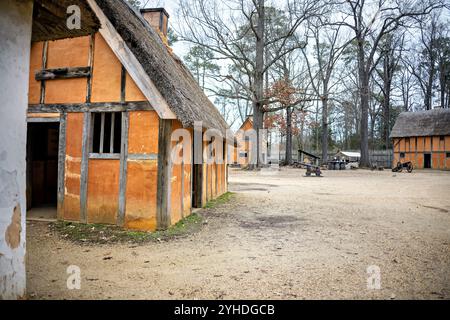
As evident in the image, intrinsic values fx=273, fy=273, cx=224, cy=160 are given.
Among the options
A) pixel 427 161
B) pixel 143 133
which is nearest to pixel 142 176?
pixel 143 133

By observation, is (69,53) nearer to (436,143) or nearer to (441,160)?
(441,160)

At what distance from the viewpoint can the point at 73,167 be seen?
5965 mm

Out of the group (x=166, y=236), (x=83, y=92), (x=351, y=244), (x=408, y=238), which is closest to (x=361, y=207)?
(x=408, y=238)

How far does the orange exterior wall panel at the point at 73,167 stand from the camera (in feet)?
19.5

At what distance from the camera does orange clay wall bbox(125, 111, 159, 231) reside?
18.2 ft

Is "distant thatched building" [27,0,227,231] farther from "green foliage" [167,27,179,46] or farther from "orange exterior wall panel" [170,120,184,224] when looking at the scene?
"green foliage" [167,27,179,46]

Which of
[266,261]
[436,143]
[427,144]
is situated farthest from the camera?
[427,144]

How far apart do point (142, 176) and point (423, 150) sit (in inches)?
1373

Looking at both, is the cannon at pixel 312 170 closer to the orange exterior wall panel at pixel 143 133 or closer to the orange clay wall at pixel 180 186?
the orange clay wall at pixel 180 186

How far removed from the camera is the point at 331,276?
3523mm

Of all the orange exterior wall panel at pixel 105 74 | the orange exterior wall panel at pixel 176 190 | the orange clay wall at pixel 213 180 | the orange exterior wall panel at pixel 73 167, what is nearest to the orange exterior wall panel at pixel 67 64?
the orange exterior wall panel at pixel 105 74

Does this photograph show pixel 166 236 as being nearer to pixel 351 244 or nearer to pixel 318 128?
pixel 351 244
